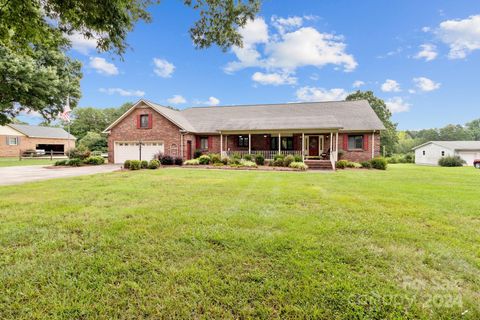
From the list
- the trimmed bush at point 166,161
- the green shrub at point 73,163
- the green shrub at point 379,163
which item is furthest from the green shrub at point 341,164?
the green shrub at point 73,163

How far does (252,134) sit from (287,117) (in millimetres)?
4113

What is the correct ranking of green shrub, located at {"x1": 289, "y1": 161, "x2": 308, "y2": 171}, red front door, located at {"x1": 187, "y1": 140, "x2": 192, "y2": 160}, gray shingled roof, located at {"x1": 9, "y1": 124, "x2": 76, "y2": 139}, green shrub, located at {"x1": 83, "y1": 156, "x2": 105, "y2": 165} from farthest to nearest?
1. gray shingled roof, located at {"x1": 9, "y1": 124, "x2": 76, "y2": 139}
2. red front door, located at {"x1": 187, "y1": 140, "x2": 192, "y2": 160}
3. green shrub, located at {"x1": 83, "y1": 156, "x2": 105, "y2": 165}
4. green shrub, located at {"x1": 289, "y1": 161, "x2": 308, "y2": 171}

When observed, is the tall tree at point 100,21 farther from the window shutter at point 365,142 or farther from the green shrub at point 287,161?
the window shutter at point 365,142

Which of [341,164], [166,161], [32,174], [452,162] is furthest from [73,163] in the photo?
[452,162]

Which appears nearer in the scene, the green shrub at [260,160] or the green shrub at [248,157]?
the green shrub at [260,160]

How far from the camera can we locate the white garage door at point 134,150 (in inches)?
835

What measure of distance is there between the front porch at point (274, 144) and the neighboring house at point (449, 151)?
2352 centimetres

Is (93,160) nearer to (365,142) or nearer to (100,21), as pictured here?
(100,21)

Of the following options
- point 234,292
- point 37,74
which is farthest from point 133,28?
point 37,74

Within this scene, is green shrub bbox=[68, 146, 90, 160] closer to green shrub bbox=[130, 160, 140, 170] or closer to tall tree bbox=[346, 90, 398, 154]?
green shrub bbox=[130, 160, 140, 170]

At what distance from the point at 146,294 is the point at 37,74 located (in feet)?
59.7

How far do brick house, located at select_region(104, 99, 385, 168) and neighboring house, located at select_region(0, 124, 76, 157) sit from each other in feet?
82.8

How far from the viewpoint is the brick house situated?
19.1 meters

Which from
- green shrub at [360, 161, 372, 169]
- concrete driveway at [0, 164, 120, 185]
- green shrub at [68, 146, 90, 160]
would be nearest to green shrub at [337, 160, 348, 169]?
green shrub at [360, 161, 372, 169]
